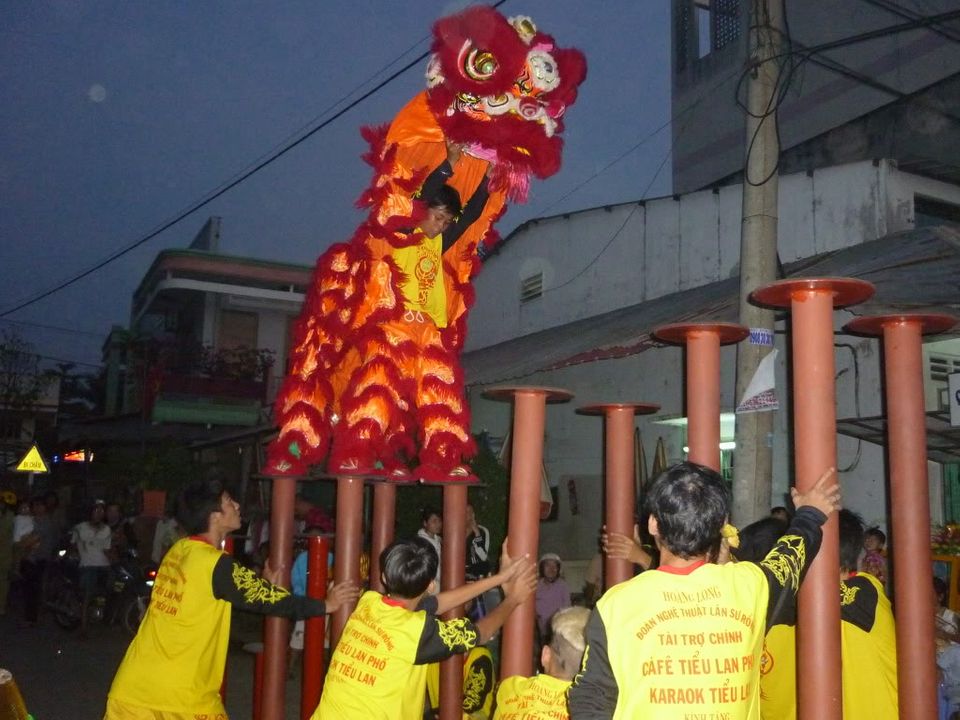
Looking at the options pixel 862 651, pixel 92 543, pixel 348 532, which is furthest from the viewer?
pixel 92 543

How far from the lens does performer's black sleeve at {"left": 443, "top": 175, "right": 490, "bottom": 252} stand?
15.6ft

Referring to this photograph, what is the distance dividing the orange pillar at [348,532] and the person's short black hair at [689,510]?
8.36 ft

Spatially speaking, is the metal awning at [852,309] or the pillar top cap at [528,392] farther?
the metal awning at [852,309]

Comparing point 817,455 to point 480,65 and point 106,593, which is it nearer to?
point 480,65

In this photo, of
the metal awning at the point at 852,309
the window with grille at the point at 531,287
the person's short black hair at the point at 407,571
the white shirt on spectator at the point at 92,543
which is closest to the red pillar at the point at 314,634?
the person's short black hair at the point at 407,571

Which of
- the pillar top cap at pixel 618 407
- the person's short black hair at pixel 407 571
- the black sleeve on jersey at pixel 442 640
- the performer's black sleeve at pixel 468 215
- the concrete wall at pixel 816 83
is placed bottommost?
the black sleeve on jersey at pixel 442 640

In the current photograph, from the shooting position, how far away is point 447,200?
4.63 meters

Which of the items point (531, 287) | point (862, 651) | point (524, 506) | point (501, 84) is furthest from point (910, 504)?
point (531, 287)

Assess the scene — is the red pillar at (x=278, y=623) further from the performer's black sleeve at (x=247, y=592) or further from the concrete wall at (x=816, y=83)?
the concrete wall at (x=816, y=83)

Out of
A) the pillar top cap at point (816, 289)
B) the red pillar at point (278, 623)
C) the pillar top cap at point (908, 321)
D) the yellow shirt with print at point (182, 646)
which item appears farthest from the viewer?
the red pillar at point (278, 623)

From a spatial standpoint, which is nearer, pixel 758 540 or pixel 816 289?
pixel 816 289

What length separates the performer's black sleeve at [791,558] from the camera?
2.31m

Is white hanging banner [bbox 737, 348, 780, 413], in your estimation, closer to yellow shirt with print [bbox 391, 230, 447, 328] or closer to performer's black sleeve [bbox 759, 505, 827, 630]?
performer's black sleeve [bbox 759, 505, 827, 630]

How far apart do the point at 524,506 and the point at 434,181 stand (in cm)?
179
